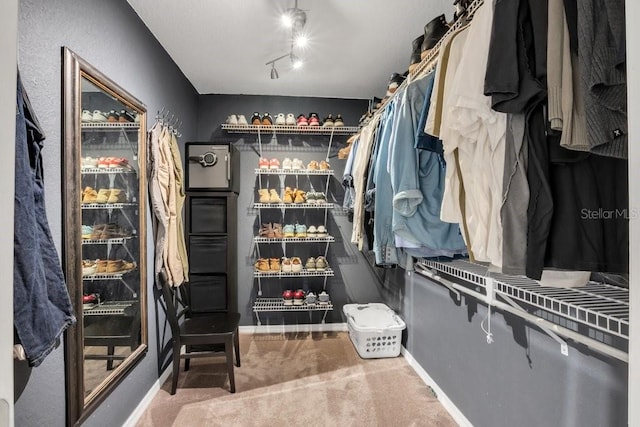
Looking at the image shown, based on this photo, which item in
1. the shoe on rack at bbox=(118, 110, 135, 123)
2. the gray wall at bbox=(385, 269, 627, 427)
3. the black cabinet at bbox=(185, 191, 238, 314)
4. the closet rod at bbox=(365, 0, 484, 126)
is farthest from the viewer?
the black cabinet at bbox=(185, 191, 238, 314)

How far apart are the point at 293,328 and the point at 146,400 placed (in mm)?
1469

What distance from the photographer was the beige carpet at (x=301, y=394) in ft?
5.99

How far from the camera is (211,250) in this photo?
272cm

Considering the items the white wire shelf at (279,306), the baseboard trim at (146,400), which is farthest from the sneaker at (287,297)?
the baseboard trim at (146,400)

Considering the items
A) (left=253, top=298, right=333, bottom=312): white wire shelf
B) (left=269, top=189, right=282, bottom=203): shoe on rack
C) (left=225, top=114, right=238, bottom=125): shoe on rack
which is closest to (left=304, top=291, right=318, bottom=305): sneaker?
(left=253, top=298, right=333, bottom=312): white wire shelf

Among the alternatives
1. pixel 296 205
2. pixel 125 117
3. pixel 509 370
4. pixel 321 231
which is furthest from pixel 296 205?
pixel 509 370

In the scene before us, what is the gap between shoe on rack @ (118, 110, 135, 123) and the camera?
169cm

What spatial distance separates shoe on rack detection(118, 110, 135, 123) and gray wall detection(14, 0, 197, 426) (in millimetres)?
146

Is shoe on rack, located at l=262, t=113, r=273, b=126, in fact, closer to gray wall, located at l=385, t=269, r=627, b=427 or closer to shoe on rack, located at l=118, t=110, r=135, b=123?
shoe on rack, located at l=118, t=110, r=135, b=123

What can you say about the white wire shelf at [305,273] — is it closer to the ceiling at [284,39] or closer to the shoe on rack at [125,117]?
the shoe on rack at [125,117]

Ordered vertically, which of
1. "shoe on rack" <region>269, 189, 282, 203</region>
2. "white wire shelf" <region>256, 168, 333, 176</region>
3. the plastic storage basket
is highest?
"white wire shelf" <region>256, 168, 333, 176</region>

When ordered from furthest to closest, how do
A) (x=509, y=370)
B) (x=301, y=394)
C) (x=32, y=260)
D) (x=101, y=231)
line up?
(x=301, y=394)
(x=101, y=231)
(x=509, y=370)
(x=32, y=260)

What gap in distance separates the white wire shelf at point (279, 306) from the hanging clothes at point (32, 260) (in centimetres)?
198

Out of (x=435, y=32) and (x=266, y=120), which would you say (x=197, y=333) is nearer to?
(x=266, y=120)
